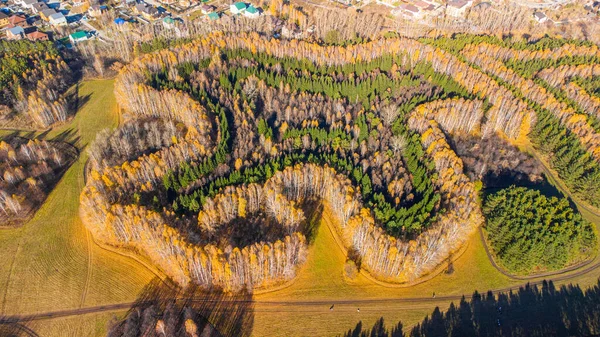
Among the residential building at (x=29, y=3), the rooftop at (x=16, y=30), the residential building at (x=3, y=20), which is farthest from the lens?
the residential building at (x=29, y=3)

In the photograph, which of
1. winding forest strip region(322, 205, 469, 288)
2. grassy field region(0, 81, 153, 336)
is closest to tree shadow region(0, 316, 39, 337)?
grassy field region(0, 81, 153, 336)

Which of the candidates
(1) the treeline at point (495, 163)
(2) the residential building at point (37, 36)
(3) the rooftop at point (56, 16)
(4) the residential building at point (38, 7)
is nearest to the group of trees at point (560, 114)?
(1) the treeline at point (495, 163)

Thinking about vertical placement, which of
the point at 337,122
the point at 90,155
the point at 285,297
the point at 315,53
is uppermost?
the point at 315,53

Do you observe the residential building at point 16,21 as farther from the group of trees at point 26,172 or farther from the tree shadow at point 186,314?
the tree shadow at point 186,314

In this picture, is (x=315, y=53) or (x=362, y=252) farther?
(x=315, y=53)

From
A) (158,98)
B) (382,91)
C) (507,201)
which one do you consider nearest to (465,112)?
(382,91)

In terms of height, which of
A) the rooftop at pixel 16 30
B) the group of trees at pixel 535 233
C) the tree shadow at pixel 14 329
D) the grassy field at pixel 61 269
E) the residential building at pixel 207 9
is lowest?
the tree shadow at pixel 14 329

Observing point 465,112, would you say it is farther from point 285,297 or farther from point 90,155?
point 90,155
